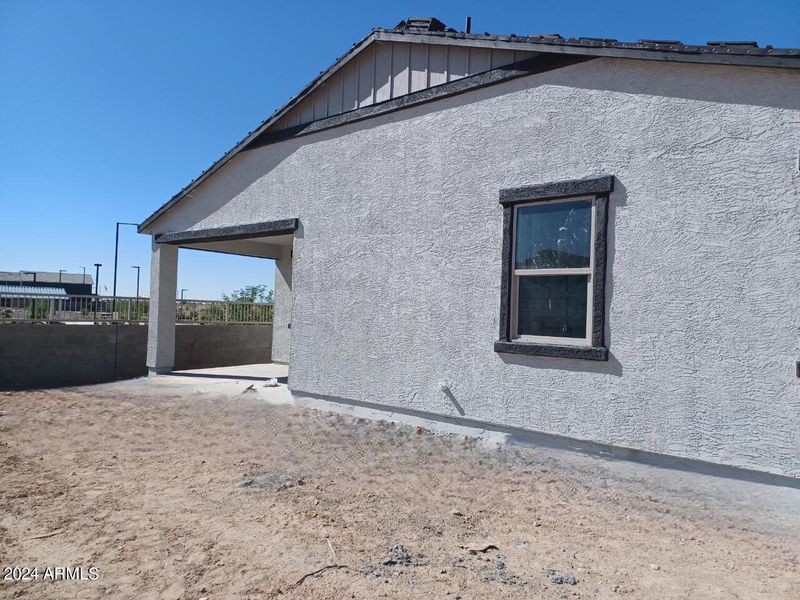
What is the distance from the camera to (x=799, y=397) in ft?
15.2

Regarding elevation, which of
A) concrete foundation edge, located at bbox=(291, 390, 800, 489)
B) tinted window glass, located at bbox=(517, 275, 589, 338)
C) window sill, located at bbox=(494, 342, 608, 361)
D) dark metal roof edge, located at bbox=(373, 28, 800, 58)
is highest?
dark metal roof edge, located at bbox=(373, 28, 800, 58)

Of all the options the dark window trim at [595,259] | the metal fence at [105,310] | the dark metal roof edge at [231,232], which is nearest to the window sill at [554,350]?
the dark window trim at [595,259]

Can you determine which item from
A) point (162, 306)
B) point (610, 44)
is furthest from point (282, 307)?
point (610, 44)

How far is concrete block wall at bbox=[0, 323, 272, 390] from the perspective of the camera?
36.0 ft

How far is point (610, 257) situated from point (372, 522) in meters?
3.56

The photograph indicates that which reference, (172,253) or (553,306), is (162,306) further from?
(553,306)

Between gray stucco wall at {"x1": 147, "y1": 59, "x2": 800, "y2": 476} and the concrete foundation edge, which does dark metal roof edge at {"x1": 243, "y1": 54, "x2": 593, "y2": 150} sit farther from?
the concrete foundation edge

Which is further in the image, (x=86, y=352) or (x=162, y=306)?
(x=86, y=352)

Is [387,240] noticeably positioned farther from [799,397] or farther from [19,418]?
[19,418]

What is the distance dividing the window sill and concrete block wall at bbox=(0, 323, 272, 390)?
31.9 feet

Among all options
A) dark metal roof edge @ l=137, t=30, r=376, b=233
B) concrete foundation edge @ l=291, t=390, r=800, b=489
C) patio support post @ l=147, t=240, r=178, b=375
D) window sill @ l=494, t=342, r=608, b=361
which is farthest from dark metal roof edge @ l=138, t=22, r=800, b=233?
patio support post @ l=147, t=240, r=178, b=375

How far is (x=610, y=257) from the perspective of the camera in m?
5.65

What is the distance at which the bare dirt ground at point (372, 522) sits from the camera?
3.34m

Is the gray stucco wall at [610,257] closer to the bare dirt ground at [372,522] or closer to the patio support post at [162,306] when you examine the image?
the bare dirt ground at [372,522]
